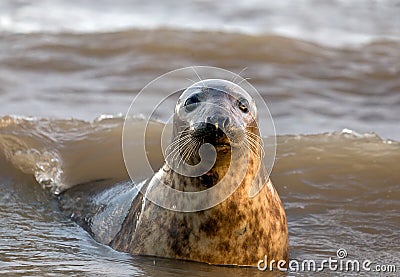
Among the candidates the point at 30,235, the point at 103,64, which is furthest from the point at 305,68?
the point at 30,235

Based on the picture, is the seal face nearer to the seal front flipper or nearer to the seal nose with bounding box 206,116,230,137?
the seal nose with bounding box 206,116,230,137

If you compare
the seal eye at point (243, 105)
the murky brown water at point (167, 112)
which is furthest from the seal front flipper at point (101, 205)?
the seal eye at point (243, 105)

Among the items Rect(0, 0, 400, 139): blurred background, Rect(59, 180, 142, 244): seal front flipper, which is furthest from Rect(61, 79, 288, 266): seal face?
Rect(0, 0, 400, 139): blurred background

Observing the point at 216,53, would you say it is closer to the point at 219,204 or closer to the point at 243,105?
the point at 243,105

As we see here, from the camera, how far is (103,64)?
11.1 meters

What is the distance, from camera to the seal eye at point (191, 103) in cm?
491

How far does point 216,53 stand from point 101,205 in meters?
5.69

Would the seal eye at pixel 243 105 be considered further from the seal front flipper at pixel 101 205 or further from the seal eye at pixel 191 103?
the seal front flipper at pixel 101 205

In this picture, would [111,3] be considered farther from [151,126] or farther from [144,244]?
[144,244]

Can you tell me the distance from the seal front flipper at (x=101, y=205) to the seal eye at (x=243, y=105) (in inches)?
33.0

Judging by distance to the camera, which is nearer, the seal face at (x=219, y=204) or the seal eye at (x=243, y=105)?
the seal face at (x=219, y=204)

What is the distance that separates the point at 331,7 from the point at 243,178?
32.6ft

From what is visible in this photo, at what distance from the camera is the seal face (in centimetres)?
488

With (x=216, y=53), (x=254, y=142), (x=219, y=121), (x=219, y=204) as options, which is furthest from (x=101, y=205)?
(x=216, y=53)
